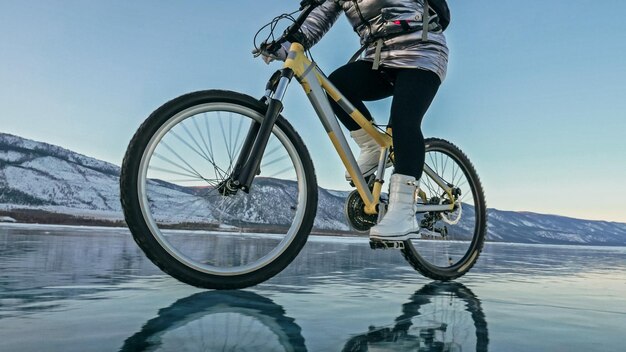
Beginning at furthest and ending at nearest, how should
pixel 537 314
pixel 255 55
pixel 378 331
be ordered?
pixel 255 55, pixel 537 314, pixel 378 331

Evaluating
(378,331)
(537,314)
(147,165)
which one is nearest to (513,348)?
(378,331)

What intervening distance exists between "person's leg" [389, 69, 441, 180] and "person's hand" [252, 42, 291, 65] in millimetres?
767

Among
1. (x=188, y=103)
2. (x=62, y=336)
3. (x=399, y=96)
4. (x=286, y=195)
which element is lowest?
(x=62, y=336)

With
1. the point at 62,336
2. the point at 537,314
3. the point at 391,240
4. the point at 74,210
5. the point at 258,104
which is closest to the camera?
the point at 62,336

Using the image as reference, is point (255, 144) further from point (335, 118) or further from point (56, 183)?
point (56, 183)

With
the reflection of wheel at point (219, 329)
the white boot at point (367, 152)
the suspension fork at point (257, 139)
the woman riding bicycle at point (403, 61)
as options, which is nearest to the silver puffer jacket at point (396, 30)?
the woman riding bicycle at point (403, 61)

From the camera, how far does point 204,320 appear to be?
1.88m

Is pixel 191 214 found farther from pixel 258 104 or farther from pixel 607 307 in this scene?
pixel 607 307

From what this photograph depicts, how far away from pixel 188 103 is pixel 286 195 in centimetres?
77

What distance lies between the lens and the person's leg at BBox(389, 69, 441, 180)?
3322mm

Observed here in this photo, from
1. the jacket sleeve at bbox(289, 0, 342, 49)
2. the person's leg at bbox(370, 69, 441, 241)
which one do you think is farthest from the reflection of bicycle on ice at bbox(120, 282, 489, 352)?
the jacket sleeve at bbox(289, 0, 342, 49)

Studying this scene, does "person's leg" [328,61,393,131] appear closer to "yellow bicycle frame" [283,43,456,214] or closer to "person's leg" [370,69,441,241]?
"yellow bicycle frame" [283,43,456,214]

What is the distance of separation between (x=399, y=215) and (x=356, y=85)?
1.08m

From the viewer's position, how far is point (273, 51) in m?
3.23
